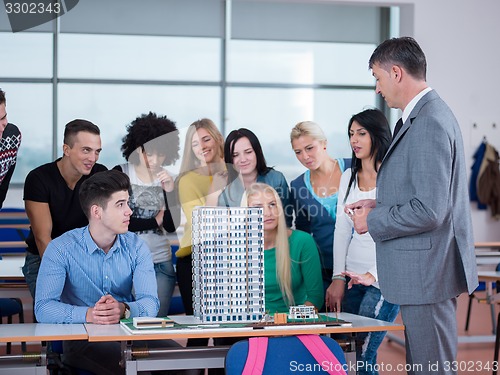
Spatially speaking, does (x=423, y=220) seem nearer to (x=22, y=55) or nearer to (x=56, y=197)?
(x=56, y=197)

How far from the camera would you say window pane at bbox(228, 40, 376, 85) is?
8.87 metres

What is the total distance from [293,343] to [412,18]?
4.59m

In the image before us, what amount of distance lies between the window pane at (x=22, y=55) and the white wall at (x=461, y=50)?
1153 millimetres

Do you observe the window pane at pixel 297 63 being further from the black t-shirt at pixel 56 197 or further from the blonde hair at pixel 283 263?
the blonde hair at pixel 283 263

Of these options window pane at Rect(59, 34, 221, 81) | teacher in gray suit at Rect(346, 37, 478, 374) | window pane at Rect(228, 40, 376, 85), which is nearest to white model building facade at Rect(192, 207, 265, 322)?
teacher in gray suit at Rect(346, 37, 478, 374)

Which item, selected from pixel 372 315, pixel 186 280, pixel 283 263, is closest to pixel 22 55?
pixel 186 280

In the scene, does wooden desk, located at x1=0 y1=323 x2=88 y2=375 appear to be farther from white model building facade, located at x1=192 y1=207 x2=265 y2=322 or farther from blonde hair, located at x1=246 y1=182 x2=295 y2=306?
blonde hair, located at x1=246 y1=182 x2=295 y2=306

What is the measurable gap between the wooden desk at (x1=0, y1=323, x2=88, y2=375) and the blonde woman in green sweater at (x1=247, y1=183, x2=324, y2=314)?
1081mm

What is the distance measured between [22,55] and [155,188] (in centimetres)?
393

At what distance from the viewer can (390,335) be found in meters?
6.18

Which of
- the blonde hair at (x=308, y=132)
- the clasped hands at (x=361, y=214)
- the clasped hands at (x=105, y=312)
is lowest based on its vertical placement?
the clasped hands at (x=105, y=312)

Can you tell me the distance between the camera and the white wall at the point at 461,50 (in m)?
6.88

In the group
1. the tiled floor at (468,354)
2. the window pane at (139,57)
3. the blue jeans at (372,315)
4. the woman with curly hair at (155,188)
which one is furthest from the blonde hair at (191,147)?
the window pane at (139,57)

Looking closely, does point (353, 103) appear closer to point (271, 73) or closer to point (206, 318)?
point (271, 73)
